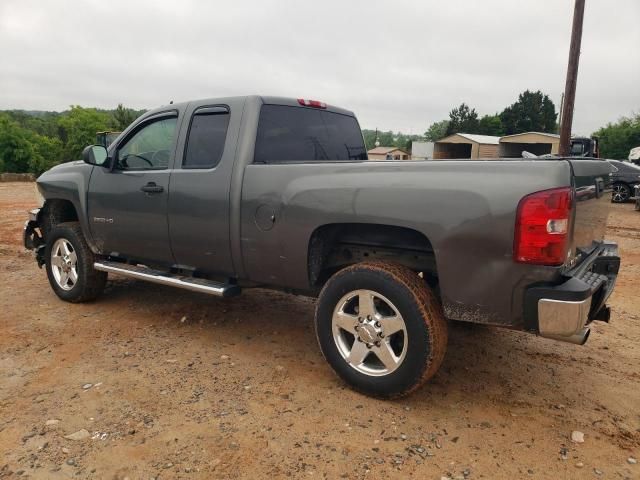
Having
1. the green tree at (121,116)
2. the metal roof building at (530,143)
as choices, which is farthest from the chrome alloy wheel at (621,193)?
the green tree at (121,116)

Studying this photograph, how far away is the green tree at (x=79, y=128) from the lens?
66.9 metres

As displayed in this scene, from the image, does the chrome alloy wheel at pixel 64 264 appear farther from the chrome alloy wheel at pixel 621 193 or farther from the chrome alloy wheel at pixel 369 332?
the chrome alloy wheel at pixel 621 193

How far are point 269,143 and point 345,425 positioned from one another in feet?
6.97

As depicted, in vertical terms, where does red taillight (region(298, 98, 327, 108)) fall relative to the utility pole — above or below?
below

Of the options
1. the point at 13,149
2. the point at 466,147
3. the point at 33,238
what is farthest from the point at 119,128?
the point at 33,238

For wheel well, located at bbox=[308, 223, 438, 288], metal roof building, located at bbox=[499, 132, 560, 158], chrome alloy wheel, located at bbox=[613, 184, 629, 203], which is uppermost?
metal roof building, located at bbox=[499, 132, 560, 158]

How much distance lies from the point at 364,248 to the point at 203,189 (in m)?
1.34

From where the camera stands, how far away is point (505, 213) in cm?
250

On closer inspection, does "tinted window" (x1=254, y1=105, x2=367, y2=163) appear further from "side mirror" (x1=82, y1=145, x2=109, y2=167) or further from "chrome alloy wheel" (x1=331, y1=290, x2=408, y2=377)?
"side mirror" (x1=82, y1=145, x2=109, y2=167)

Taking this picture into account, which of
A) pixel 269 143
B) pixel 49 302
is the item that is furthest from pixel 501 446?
pixel 49 302

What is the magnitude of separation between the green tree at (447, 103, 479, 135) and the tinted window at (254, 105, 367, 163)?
60.2 meters

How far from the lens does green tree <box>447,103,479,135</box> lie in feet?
202

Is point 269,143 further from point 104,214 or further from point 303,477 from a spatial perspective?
point 303,477

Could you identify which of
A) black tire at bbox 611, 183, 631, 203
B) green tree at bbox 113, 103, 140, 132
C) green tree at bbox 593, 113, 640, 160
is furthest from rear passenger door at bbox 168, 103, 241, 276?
green tree at bbox 113, 103, 140, 132
